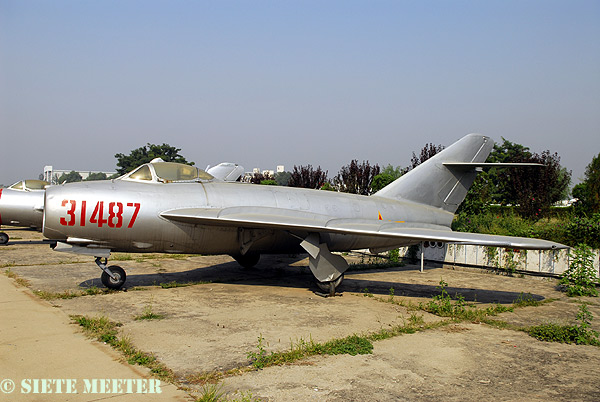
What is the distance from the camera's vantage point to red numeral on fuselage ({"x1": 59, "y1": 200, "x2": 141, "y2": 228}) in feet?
29.0

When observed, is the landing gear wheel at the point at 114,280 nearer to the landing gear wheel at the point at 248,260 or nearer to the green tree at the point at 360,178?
the landing gear wheel at the point at 248,260

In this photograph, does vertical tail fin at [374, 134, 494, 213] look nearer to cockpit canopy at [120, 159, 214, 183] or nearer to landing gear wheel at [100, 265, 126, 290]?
cockpit canopy at [120, 159, 214, 183]

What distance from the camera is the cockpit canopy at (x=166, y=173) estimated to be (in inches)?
400

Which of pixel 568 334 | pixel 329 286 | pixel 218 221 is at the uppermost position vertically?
pixel 218 221

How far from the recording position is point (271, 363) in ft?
18.2

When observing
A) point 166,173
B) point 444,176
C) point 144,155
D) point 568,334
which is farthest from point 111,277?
point 144,155

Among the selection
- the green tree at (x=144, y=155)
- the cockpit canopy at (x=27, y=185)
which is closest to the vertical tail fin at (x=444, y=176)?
the cockpit canopy at (x=27, y=185)

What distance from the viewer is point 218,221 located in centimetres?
945

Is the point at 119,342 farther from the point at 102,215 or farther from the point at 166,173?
the point at 166,173

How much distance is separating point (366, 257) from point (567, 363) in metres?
11.1

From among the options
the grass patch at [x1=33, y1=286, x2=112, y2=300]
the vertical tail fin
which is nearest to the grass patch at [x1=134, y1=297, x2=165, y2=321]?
the grass patch at [x1=33, y1=286, x2=112, y2=300]

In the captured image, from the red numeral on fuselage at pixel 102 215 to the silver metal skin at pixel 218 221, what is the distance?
2 centimetres

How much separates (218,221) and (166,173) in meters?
2.03

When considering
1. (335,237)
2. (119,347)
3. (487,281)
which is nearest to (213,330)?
(119,347)
